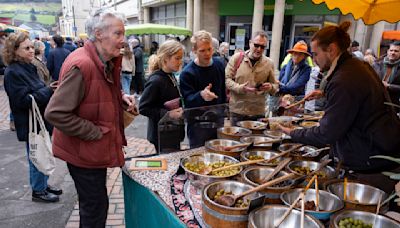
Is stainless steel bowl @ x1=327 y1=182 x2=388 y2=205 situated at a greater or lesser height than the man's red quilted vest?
lesser

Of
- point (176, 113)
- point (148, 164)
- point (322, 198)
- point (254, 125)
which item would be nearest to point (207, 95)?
point (176, 113)

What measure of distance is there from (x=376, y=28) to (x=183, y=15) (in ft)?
35.0

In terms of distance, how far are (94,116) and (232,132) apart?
1251 mm

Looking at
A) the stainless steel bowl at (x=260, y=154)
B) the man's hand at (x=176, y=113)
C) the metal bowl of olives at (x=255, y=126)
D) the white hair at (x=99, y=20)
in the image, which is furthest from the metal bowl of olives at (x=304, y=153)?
the white hair at (x=99, y=20)

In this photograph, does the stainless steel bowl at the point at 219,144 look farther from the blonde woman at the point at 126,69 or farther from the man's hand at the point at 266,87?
the blonde woman at the point at 126,69

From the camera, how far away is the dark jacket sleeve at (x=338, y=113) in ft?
6.24

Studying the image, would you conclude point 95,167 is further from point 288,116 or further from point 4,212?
point 288,116

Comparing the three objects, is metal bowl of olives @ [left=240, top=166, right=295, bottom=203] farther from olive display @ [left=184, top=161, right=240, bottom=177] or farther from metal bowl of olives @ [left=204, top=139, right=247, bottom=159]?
metal bowl of olives @ [left=204, top=139, right=247, bottom=159]

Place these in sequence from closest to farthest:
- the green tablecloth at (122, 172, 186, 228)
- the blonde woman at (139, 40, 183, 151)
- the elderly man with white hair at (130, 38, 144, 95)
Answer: the green tablecloth at (122, 172, 186, 228) → the blonde woman at (139, 40, 183, 151) → the elderly man with white hair at (130, 38, 144, 95)

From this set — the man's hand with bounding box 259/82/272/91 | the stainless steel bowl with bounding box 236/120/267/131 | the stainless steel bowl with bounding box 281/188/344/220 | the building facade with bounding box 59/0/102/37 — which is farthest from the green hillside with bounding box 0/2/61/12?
the stainless steel bowl with bounding box 281/188/344/220

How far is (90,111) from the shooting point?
191cm

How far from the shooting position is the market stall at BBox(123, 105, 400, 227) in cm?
145

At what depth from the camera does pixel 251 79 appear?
3.50 meters

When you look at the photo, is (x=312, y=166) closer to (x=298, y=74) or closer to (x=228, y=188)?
(x=228, y=188)
